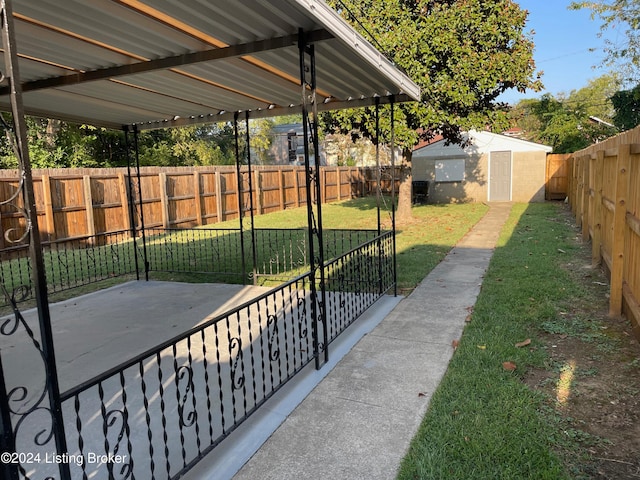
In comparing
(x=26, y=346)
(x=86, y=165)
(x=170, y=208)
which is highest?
(x=86, y=165)

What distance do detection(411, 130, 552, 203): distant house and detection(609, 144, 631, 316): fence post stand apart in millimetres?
14409

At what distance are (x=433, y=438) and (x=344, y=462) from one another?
602 millimetres

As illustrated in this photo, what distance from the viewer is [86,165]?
16.5 m

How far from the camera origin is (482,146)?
776 inches

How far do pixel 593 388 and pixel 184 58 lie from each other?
4.27 m

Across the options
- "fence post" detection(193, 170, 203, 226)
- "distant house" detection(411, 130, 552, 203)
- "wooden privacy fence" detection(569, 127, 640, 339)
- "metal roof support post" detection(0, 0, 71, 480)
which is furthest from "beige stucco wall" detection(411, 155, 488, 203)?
"metal roof support post" detection(0, 0, 71, 480)

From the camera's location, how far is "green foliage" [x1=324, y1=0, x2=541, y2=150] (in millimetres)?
11508

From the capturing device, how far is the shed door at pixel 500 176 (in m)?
19.4

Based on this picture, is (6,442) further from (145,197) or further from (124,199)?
(145,197)

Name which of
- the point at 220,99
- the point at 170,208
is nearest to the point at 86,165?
the point at 170,208

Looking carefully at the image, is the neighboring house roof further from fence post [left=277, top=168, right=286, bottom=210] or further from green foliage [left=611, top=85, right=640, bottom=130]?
fence post [left=277, top=168, right=286, bottom=210]

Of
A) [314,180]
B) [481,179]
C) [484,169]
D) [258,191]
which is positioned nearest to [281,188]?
[258,191]

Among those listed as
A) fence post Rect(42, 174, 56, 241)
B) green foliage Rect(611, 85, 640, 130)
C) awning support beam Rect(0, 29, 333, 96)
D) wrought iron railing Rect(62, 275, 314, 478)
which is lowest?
wrought iron railing Rect(62, 275, 314, 478)

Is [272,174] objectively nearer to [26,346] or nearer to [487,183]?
[487,183]
